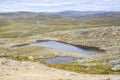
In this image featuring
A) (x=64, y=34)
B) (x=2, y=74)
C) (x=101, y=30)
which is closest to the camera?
(x=2, y=74)

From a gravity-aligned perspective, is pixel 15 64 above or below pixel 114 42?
above

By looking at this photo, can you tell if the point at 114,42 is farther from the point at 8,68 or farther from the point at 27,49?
the point at 8,68

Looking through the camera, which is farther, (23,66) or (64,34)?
(64,34)

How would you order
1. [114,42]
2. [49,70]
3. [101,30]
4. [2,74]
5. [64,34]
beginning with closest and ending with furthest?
[2,74]
[49,70]
[114,42]
[101,30]
[64,34]

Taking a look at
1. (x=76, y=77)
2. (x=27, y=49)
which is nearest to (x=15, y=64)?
(x=76, y=77)

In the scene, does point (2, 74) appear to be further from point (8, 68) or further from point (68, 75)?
point (68, 75)

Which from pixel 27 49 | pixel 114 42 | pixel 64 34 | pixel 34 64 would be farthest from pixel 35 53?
pixel 64 34
